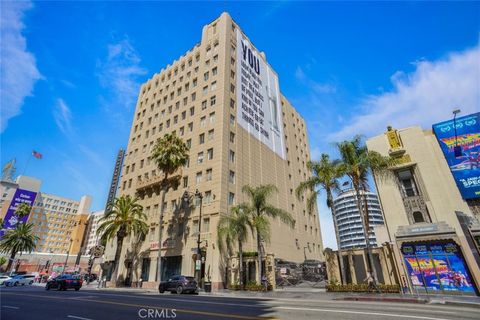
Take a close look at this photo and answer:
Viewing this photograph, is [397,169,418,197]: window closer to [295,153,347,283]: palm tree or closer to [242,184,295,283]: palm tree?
[295,153,347,283]: palm tree

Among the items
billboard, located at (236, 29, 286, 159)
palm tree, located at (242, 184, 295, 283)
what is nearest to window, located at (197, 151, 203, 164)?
billboard, located at (236, 29, 286, 159)

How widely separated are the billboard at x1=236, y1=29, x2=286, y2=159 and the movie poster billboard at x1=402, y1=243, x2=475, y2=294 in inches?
1181

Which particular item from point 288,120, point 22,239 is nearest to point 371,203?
point 288,120

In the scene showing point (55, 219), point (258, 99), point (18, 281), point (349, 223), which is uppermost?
point (55, 219)

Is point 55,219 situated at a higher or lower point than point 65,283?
higher

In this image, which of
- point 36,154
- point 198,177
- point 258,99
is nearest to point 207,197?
point 198,177

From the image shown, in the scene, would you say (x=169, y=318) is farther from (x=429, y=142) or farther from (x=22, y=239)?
(x=22, y=239)

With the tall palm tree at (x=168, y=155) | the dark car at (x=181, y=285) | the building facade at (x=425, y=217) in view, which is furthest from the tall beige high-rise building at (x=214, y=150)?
the building facade at (x=425, y=217)

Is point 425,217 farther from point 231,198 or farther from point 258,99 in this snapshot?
point 258,99

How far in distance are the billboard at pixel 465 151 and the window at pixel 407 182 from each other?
3223mm

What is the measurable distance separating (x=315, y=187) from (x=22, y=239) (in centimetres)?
7635

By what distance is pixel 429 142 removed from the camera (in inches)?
1004

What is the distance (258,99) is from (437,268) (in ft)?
128

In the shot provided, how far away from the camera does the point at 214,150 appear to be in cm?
3816
